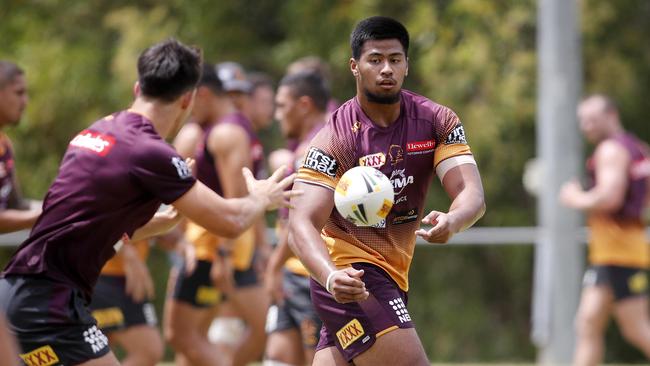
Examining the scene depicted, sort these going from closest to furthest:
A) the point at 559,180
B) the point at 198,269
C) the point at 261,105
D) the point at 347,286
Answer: the point at 347,286, the point at 198,269, the point at 261,105, the point at 559,180

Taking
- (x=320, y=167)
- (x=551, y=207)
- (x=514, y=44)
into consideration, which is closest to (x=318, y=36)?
(x=514, y=44)

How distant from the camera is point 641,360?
60.8 feet

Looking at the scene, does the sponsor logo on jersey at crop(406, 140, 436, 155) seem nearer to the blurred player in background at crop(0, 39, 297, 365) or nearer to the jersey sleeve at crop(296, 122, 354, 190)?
the jersey sleeve at crop(296, 122, 354, 190)

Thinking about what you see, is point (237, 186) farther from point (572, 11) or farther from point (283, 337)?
point (572, 11)

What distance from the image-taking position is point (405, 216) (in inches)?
244

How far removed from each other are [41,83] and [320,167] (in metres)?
13.5

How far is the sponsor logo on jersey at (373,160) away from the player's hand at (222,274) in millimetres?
3586

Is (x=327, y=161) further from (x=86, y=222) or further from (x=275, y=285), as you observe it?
(x=275, y=285)

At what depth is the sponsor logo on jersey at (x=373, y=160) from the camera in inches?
236

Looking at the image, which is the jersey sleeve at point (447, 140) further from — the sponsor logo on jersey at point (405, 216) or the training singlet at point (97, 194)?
the training singlet at point (97, 194)

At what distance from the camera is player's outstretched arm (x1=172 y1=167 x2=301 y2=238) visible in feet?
19.0

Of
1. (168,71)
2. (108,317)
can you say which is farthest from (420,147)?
(108,317)

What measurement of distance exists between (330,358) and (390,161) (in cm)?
102

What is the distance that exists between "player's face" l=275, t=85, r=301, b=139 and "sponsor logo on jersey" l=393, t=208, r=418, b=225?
308 cm
